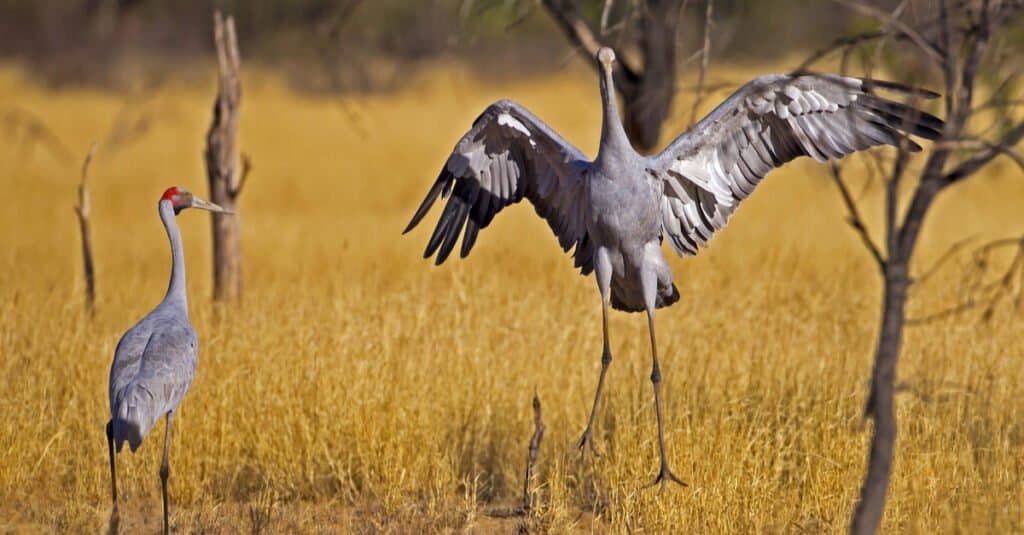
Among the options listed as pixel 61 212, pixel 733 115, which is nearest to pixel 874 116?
pixel 733 115

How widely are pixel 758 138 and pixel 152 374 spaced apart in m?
3.18

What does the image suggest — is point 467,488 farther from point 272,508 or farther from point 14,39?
point 14,39

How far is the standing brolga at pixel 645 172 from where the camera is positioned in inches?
251

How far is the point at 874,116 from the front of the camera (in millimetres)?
6551

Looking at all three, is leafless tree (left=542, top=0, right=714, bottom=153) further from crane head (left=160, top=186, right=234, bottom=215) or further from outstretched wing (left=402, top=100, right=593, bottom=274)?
crane head (left=160, top=186, right=234, bottom=215)

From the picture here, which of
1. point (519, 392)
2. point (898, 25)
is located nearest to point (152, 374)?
point (519, 392)

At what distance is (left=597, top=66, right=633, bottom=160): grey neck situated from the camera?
6.21m

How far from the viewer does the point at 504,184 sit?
7.07 meters

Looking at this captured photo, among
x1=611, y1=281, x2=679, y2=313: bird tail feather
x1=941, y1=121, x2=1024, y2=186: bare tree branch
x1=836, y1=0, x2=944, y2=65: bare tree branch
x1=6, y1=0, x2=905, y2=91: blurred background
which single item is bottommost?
x1=611, y1=281, x2=679, y2=313: bird tail feather

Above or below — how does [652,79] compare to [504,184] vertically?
above

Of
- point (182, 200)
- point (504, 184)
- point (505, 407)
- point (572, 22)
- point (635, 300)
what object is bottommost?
point (505, 407)

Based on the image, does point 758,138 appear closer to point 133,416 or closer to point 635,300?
point 635,300

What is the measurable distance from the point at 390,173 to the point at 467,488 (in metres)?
13.0

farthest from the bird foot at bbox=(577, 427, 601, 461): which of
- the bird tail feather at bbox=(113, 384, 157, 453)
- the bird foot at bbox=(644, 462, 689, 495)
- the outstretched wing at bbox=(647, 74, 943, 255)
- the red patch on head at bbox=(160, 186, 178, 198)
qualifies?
the red patch on head at bbox=(160, 186, 178, 198)
